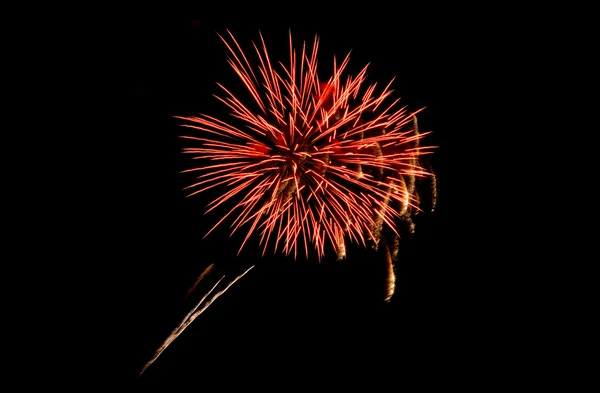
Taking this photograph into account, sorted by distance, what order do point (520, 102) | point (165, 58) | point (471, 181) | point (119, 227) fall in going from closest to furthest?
point (165, 58)
point (119, 227)
point (520, 102)
point (471, 181)

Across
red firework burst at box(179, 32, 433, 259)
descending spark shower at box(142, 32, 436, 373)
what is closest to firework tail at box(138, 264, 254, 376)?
descending spark shower at box(142, 32, 436, 373)

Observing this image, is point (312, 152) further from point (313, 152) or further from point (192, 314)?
point (192, 314)

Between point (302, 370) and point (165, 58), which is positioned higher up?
point (165, 58)

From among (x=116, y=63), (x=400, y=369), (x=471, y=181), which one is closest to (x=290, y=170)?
(x=116, y=63)

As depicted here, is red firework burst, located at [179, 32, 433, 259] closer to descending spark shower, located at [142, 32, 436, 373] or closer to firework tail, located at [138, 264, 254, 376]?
descending spark shower, located at [142, 32, 436, 373]

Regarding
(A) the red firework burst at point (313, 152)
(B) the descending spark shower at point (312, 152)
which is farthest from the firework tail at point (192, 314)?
(A) the red firework burst at point (313, 152)

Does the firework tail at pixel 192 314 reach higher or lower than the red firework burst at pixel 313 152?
lower

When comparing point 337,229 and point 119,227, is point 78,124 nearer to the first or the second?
point 119,227

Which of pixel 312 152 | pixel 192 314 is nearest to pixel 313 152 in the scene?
pixel 312 152

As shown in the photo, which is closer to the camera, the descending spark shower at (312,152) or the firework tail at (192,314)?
the descending spark shower at (312,152)

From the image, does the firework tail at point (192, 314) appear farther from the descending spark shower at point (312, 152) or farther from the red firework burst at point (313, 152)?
the red firework burst at point (313, 152)

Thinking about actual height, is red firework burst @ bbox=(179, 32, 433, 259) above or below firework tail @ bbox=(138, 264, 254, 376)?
above
